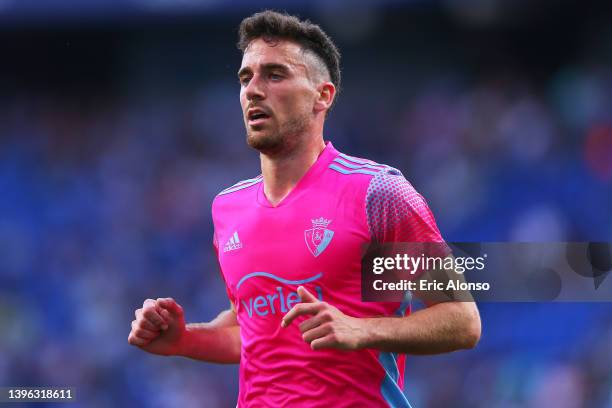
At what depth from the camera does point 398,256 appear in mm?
3150

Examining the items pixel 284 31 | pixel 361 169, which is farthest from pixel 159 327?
pixel 284 31

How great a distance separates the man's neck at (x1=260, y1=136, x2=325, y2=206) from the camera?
11.4 feet

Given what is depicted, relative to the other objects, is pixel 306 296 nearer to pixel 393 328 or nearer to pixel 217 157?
pixel 393 328

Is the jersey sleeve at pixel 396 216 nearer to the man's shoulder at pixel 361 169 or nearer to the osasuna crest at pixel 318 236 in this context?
the man's shoulder at pixel 361 169

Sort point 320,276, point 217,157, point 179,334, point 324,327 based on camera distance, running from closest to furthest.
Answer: point 324,327 < point 320,276 < point 179,334 < point 217,157

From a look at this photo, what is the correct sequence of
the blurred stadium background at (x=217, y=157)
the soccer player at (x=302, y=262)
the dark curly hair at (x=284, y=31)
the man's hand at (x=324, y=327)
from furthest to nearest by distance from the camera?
the blurred stadium background at (x=217, y=157) < the dark curly hair at (x=284, y=31) < the soccer player at (x=302, y=262) < the man's hand at (x=324, y=327)

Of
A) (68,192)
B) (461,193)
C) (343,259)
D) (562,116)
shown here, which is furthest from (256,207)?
(68,192)

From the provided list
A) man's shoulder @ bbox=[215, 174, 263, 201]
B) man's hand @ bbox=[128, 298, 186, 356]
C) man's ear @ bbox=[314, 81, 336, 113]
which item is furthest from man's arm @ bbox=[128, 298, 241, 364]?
man's ear @ bbox=[314, 81, 336, 113]

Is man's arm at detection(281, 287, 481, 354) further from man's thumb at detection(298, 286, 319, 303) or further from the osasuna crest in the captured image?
the osasuna crest

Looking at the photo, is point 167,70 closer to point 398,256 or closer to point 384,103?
point 384,103

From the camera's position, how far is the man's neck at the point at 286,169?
3.47 m

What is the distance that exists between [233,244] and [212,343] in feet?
1.53

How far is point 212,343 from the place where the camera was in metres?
3.60

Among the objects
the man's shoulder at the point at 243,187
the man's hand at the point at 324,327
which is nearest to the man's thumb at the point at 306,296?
the man's hand at the point at 324,327
